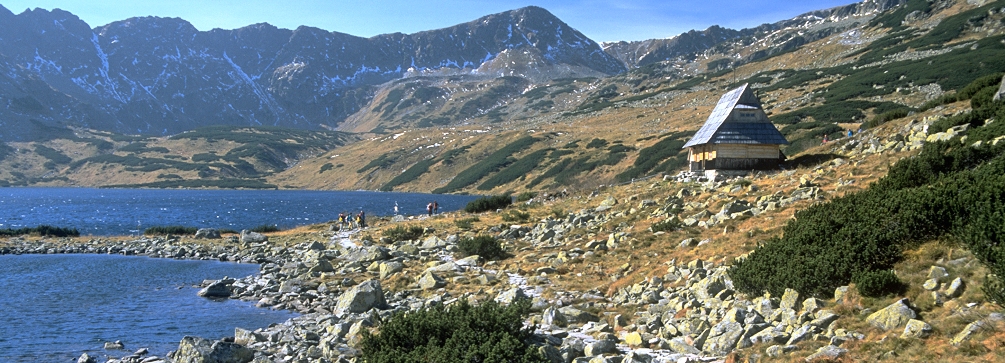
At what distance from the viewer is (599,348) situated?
11.9m

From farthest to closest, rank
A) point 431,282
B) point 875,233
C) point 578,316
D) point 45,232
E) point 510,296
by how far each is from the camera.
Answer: point 45,232, point 431,282, point 510,296, point 578,316, point 875,233

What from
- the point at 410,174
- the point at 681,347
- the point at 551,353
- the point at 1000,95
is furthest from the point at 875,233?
the point at 410,174

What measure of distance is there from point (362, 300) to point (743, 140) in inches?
986

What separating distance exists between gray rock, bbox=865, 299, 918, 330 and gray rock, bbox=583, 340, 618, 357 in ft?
14.2

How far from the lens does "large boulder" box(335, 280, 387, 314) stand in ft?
63.2

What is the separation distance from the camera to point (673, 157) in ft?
259

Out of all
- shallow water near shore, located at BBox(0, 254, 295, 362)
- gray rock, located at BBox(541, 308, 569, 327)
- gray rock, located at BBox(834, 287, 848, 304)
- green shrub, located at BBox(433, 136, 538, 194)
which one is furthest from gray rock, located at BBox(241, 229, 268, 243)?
green shrub, located at BBox(433, 136, 538, 194)

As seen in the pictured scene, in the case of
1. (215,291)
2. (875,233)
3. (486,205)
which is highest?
(875,233)

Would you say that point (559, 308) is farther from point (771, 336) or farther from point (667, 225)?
point (667, 225)

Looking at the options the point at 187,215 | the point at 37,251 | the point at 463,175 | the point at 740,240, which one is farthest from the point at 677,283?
the point at 463,175

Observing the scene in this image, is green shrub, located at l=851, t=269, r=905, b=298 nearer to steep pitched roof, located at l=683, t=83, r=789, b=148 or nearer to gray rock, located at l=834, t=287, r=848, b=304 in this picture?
gray rock, located at l=834, t=287, r=848, b=304

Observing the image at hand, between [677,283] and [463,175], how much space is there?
12622 centimetres

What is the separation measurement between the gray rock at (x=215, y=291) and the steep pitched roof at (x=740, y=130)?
26505mm

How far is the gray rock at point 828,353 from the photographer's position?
30.3 ft
